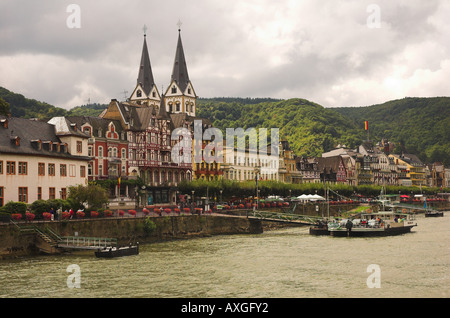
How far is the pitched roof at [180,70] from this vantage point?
132 metres

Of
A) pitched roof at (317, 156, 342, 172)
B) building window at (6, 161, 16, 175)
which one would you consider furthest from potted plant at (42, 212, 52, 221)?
pitched roof at (317, 156, 342, 172)

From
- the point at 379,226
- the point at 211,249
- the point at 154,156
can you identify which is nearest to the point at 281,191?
the point at 154,156

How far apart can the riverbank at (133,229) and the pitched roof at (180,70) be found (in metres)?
52.8

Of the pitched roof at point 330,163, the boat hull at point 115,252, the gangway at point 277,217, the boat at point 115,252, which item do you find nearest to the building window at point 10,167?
the boat at point 115,252

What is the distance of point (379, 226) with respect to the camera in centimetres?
7669

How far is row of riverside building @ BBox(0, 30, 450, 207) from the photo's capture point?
65188mm

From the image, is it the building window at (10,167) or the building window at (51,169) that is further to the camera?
the building window at (51,169)

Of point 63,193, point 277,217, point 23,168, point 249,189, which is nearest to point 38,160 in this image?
point 23,168

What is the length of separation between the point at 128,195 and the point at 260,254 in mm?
38876

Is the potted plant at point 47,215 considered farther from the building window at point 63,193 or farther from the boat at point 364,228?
the boat at point 364,228

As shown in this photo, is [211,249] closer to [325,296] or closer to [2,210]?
[2,210]

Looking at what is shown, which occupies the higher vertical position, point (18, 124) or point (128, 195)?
point (18, 124)

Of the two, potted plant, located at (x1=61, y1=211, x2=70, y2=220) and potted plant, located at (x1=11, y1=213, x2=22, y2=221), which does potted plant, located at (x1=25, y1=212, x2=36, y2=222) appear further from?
potted plant, located at (x1=61, y1=211, x2=70, y2=220)

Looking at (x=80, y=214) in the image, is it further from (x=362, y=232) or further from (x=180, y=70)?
(x=180, y=70)
